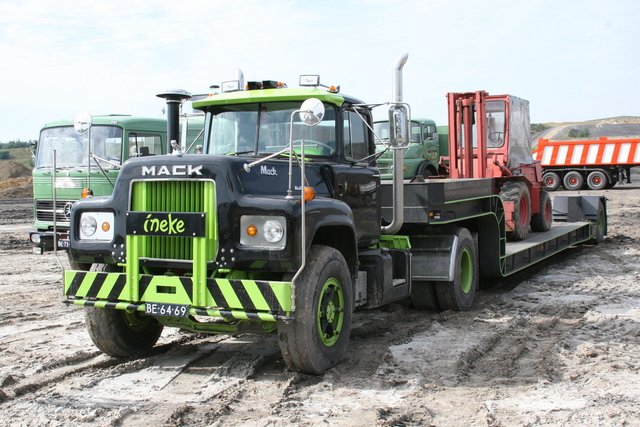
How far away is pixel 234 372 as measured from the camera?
5.48m

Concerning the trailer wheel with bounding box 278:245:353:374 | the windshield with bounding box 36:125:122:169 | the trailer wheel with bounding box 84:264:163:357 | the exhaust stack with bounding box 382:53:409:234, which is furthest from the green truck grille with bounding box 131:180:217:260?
the windshield with bounding box 36:125:122:169

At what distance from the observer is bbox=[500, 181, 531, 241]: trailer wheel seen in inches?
460

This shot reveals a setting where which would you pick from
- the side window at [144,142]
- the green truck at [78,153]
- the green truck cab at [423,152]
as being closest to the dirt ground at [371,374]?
the green truck at [78,153]

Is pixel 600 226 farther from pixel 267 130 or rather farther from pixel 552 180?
pixel 552 180

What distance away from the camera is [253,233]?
5.03 m

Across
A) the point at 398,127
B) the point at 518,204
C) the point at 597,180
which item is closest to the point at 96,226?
the point at 398,127

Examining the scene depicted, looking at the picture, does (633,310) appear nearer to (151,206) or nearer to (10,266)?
(151,206)

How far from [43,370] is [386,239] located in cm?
358

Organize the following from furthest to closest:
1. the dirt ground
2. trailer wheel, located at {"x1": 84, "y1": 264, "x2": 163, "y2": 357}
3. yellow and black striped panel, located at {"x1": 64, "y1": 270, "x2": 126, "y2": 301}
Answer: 1. trailer wheel, located at {"x1": 84, "y1": 264, "x2": 163, "y2": 357}
2. yellow and black striped panel, located at {"x1": 64, "y1": 270, "x2": 126, "y2": 301}
3. the dirt ground

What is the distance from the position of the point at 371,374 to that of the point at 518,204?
7307 millimetres

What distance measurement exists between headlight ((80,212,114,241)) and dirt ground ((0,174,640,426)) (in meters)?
1.09

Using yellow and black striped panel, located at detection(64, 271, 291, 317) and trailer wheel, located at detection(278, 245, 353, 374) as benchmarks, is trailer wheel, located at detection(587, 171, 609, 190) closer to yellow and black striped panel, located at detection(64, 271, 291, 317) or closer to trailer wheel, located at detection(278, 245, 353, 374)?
trailer wheel, located at detection(278, 245, 353, 374)

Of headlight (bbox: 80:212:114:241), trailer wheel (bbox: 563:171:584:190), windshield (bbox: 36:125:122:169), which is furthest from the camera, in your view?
trailer wheel (bbox: 563:171:584:190)

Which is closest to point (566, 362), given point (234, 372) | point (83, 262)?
point (234, 372)
